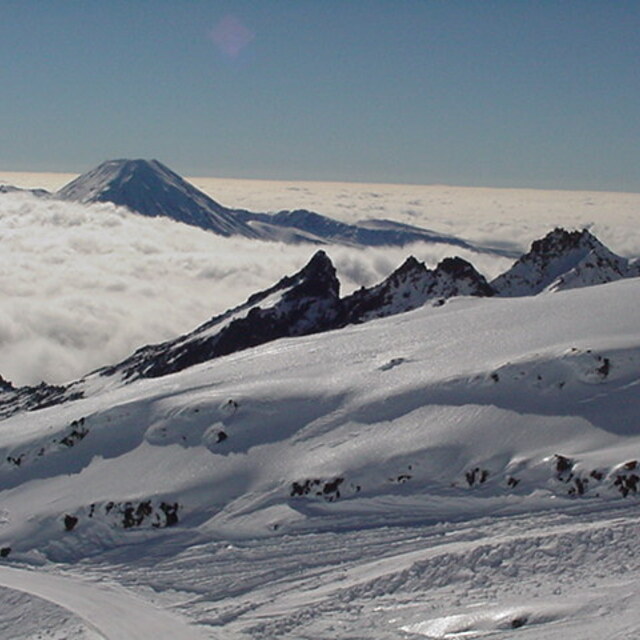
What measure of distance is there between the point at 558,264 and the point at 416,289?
2471 centimetres

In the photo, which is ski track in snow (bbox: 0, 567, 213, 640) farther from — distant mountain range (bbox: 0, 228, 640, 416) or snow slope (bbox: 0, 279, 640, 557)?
distant mountain range (bbox: 0, 228, 640, 416)

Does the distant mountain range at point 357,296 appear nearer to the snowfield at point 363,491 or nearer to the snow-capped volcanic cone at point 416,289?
the snow-capped volcanic cone at point 416,289

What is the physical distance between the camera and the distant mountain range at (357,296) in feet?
403

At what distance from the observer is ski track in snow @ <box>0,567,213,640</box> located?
29484mm

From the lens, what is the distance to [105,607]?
32.8m

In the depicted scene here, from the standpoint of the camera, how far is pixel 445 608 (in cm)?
2514

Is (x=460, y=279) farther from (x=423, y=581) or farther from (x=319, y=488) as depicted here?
(x=423, y=581)

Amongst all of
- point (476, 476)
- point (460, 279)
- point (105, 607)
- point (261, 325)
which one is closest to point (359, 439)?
point (476, 476)

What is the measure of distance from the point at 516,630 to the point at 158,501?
25.6 meters

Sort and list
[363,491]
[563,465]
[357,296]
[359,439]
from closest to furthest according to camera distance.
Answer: [563,465]
[363,491]
[359,439]
[357,296]

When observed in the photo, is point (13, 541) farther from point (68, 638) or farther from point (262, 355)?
point (262, 355)

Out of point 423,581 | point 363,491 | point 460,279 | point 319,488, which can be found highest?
point 460,279

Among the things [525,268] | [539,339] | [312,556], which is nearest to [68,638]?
[312,556]

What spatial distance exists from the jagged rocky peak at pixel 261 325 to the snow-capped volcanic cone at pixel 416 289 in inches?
232
